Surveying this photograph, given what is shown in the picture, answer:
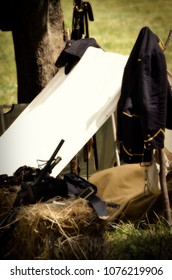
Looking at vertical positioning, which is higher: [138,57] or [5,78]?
[138,57]

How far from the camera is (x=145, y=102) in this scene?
4.68 metres

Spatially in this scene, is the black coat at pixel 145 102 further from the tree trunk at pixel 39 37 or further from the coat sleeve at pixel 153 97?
the tree trunk at pixel 39 37

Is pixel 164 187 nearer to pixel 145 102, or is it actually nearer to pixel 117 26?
pixel 145 102

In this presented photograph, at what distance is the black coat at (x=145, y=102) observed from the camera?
469 centimetres

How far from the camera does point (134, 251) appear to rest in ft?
15.0

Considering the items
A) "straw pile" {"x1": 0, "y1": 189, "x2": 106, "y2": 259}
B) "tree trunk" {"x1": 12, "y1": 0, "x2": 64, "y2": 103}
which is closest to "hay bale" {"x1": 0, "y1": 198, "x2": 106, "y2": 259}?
"straw pile" {"x1": 0, "y1": 189, "x2": 106, "y2": 259}

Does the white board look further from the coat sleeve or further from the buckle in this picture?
the buckle

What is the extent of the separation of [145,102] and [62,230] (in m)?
1.09

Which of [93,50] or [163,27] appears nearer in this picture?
[93,50]

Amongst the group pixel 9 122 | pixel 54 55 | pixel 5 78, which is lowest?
pixel 5 78

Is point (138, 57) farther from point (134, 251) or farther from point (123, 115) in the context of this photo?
point (134, 251)

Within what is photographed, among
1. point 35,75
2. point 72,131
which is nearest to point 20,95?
point 35,75

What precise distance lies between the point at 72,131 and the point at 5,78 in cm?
867
